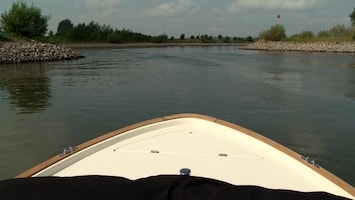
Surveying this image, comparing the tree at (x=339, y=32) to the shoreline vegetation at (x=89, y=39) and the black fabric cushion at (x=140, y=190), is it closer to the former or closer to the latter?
the shoreline vegetation at (x=89, y=39)

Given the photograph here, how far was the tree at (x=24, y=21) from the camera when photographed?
121 ft

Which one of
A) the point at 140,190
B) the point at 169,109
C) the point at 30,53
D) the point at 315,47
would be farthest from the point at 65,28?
the point at 140,190

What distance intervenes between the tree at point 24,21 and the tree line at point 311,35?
42686mm

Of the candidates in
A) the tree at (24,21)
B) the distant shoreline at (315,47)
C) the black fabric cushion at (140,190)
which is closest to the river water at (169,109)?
the black fabric cushion at (140,190)

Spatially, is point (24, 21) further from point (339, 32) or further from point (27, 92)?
point (339, 32)

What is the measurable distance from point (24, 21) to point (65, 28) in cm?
2590

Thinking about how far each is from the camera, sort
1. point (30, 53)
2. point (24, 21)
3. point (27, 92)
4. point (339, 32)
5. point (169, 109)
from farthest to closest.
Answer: point (339, 32)
point (24, 21)
point (30, 53)
point (27, 92)
point (169, 109)

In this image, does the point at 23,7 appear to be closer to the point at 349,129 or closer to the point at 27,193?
the point at 349,129

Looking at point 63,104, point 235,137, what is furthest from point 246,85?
point 235,137

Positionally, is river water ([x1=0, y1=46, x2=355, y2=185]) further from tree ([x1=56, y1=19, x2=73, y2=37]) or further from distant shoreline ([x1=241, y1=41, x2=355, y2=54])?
tree ([x1=56, y1=19, x2=73, y2=37])

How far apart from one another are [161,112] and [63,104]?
9.69 feet

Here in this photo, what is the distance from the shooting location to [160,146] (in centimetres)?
346

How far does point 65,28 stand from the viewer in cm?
6222

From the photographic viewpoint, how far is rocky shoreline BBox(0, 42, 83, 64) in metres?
23.9
